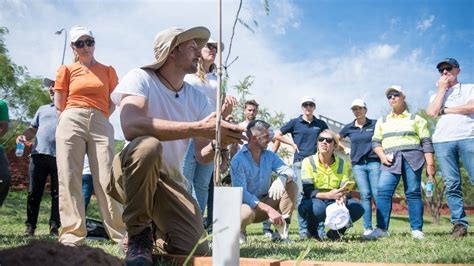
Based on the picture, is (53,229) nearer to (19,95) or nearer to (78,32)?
(78,32)

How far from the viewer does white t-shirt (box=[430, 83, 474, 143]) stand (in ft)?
16.9

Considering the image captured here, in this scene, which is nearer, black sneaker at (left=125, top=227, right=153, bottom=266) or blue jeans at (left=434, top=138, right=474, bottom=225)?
black sneaker at (left=125, top=227, right=153, bottom=266)

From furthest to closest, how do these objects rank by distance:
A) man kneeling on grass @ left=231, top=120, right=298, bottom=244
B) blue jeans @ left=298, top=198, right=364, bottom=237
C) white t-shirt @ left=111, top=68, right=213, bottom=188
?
blue jeans @ left=298, top=198, right=364, bottom=237 < man kneeling on grass @ left=231, top=120, right=298, bottom=244 < white t-shirt @ left=111, top=68, right=213, bottom=188

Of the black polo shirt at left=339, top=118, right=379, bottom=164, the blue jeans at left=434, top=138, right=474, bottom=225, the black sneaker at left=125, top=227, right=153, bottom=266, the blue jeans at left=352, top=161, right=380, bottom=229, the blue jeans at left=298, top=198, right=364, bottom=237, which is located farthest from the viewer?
the black polo shirt at left=339, top=118, right=379, bottom=164

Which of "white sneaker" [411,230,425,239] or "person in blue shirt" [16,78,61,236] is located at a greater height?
"person in blue shirt" [16,78,61,236]

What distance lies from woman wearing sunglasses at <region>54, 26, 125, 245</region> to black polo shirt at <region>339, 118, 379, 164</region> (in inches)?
133

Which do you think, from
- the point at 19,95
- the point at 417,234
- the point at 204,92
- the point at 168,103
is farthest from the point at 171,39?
the point at 19,95

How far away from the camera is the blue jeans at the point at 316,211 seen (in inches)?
212

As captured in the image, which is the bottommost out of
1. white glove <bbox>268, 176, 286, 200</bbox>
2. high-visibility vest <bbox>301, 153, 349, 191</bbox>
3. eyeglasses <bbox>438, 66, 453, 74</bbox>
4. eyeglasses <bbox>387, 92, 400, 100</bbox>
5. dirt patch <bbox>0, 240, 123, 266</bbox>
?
dirt patch <bbox>0, 240, 123, 266</bbox>

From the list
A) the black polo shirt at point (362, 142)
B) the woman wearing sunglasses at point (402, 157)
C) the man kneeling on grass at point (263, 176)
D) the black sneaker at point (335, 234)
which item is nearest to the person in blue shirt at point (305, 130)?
the black polo shirt at point (362, 142)

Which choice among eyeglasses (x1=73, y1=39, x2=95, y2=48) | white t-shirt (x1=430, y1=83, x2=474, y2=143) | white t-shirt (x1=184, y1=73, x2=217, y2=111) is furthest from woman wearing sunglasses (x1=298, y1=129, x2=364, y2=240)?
eyeglasses (x1=73, y1=39, x2=95, y2=48)

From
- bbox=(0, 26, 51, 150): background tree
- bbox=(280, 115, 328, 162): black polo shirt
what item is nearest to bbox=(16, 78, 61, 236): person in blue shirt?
bbox=(280, 115, 328, 162): black polo shirt

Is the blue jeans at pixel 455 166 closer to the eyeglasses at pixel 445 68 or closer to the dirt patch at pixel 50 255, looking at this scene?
the eyeglasses at pixel 445 68

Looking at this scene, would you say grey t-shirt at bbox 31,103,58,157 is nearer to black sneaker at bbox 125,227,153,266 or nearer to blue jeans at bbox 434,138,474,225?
black sneaker at bbox 125,227,153,266
